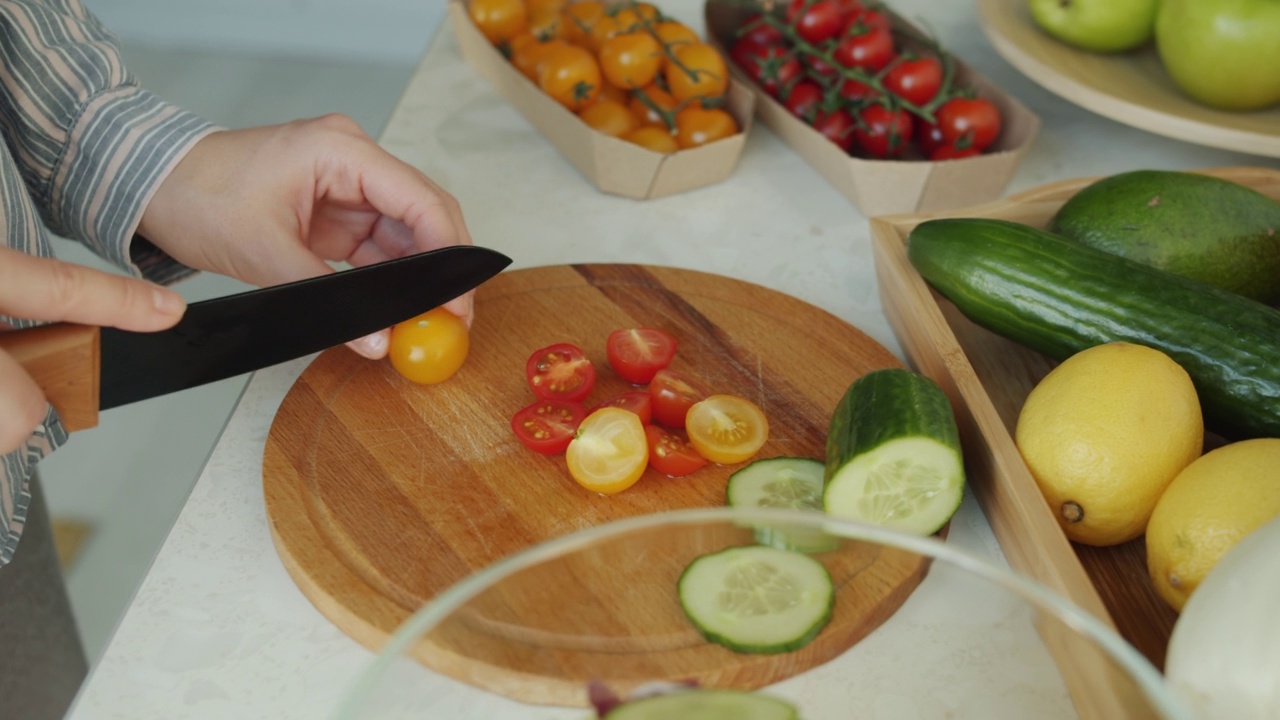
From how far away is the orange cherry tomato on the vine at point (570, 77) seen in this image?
160 centimetres

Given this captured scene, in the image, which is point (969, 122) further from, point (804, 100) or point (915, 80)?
point (804, 100)

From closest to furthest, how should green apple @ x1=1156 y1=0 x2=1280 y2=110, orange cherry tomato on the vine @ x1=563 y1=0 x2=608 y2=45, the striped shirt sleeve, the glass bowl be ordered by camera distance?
the glass bowl → the striped shirt sleeve → green apple @ x1=1156 y1=0 x2=1280 y2=110 → orange cherry tomato on the vine @ x1=563 y1=0 x2=608 y2=45

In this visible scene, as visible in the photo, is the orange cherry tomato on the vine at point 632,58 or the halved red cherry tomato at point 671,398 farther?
the orange cherry tomato on the vine at point 632,58

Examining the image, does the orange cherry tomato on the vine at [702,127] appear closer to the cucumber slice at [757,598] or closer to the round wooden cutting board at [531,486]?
the round wooden cutting board at [531,486]

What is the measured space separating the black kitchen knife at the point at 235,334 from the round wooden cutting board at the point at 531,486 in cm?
8

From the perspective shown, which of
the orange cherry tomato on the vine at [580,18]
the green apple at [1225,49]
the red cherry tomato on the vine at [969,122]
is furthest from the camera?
the orange cherry tomato on the vine at [580,18]

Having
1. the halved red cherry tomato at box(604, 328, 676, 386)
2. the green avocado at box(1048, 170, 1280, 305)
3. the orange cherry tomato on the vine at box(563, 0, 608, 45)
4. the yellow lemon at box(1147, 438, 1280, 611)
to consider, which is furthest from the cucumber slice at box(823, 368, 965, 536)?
the orange cherry tomato on the vine at box(563, 0, 608, 45)

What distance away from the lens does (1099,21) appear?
62.7 inches

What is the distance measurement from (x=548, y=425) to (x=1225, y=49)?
1.03 meters

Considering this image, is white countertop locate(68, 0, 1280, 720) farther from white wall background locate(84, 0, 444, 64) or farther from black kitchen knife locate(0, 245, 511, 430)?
white wall background locate(84, 0, 444, 64)

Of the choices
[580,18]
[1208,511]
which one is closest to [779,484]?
[1208,511]

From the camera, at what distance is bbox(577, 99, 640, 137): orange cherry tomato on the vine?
5.21ft

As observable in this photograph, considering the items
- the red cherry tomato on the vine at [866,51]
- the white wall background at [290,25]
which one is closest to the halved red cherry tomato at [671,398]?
the red cherry tomato on the vine at [866,51]

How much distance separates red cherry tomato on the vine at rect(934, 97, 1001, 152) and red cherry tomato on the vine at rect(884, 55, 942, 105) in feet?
0.19
